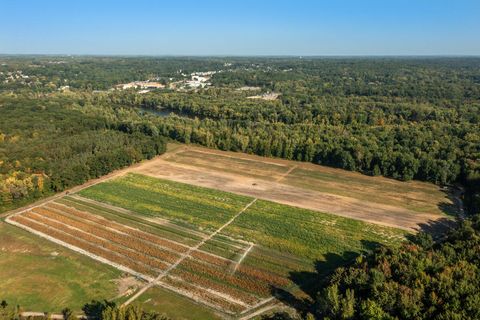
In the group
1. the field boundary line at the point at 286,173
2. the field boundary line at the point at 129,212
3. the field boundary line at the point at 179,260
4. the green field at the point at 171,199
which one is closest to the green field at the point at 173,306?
the field boundary line at the point at 179,260

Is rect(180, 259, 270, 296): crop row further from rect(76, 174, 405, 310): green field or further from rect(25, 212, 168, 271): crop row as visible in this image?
rect(25, 212, 168, 271): crop row

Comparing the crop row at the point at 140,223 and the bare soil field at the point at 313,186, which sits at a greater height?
the bare soil field at the point at 313,186

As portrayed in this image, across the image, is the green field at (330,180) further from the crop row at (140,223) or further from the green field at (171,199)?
the crop row at (140,223)

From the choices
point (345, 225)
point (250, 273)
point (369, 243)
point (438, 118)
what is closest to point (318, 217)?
point (345, 225)

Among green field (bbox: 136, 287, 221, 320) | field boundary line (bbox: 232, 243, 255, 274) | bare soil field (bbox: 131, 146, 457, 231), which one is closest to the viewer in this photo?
green field (bbox: 136, 287, 221, 320)

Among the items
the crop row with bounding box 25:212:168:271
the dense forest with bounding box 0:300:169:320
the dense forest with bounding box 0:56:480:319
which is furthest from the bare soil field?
the dense forest with bounding box 0:300:169:320

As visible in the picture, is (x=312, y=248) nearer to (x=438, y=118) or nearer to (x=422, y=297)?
(x=422, y=297)
